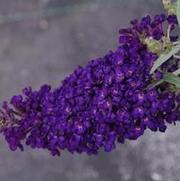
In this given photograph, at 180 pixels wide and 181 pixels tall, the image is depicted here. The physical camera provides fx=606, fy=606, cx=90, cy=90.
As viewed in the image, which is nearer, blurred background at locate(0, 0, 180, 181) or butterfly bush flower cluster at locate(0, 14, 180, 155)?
butterfly bush flower cluster at locate(0, 14, 180, 155)

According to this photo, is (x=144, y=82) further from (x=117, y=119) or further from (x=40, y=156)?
(x=40, y=156)

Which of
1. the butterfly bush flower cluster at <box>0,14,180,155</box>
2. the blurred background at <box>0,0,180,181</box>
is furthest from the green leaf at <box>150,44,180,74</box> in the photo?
the blurred background at <box>0,0,180,181</box>

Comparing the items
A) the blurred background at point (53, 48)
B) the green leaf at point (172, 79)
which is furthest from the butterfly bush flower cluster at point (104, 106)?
the blurred background at point (53, 48)

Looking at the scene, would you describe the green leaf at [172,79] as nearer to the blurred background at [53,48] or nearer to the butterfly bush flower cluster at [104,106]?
the butterfly bush flower cluster at [104,106]

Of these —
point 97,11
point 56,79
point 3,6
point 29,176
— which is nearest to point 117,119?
point 29,176

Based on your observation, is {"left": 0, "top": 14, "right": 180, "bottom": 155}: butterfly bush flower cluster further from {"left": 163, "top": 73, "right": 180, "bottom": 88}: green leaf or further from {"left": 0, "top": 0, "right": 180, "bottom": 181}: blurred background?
{"left": 0, "top": 0, "right": 180, "bottom": 181}: blurred background
